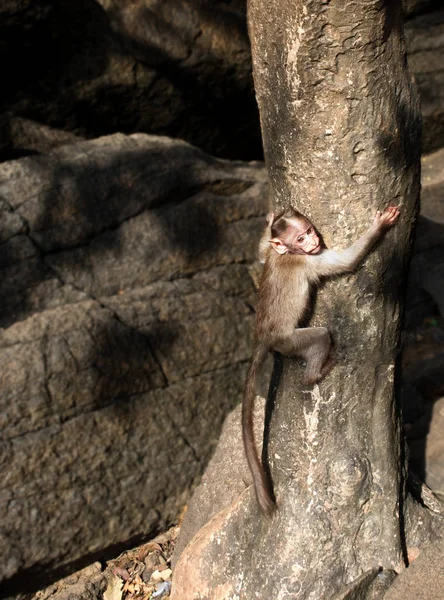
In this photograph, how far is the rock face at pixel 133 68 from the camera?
18.3 ft

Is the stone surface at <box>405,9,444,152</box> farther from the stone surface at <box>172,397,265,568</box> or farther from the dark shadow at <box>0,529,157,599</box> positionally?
Result: the dark shadow at <box>0,529,157,599</box>

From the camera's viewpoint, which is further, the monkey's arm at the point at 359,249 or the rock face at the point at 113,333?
the rock face at the point at 113,333

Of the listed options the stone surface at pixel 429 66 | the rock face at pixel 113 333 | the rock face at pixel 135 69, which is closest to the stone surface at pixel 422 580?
the rock face at pixel 113 333

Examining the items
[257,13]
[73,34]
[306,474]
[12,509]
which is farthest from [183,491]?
[73,34]

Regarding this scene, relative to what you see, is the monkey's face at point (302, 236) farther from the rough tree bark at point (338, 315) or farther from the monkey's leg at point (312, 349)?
the monkey's leg at point (312, 349)

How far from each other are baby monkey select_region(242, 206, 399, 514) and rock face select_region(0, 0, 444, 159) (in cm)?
311

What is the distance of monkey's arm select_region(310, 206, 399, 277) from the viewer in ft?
8.98

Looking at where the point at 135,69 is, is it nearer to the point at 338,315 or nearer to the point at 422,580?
the point at 338,315

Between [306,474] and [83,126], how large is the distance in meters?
3.85

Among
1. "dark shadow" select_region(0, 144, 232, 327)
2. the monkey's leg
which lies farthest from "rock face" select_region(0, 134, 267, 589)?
the monkey's leg

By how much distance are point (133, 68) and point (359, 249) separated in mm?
3925

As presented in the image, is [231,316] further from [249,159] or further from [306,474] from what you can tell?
[249,159]

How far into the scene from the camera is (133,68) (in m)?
6.04

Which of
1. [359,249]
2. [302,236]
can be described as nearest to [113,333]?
[302,236]
